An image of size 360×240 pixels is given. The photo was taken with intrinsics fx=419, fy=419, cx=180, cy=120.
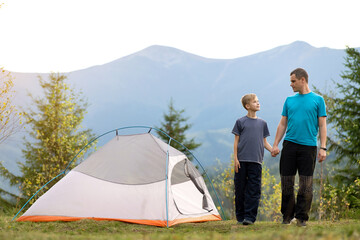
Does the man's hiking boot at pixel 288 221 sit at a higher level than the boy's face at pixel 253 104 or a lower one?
lower

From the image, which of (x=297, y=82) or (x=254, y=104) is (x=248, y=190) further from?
(x=297, y=82)

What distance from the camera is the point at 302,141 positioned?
212 inches

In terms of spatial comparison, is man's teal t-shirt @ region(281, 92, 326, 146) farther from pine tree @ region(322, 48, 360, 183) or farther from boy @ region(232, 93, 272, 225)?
pine tree @ region(322, 48, 360, 183)

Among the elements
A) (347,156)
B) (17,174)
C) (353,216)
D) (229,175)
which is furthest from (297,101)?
(17,174)

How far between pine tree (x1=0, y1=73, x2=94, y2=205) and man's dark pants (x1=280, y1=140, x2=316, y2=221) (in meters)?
9.58

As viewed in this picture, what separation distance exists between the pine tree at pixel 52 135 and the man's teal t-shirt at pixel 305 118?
384 inches

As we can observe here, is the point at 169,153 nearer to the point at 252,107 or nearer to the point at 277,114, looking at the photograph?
the point at 252,107

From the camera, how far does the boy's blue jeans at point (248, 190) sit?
19.4ft

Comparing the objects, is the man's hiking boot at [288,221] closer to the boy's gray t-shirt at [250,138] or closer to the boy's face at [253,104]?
the boy's gray t-shirt at [250,138]

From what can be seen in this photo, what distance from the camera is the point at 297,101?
18.1 feet

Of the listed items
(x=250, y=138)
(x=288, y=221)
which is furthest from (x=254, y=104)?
(x=288, y=221)

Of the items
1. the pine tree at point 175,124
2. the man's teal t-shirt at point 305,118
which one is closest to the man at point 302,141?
the man's teal t-shirt at point 305,118

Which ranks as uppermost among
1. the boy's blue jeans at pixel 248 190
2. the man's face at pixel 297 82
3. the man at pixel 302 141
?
the man's face at pixel 297 82

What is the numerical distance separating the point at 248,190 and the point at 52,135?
34.4 feet
